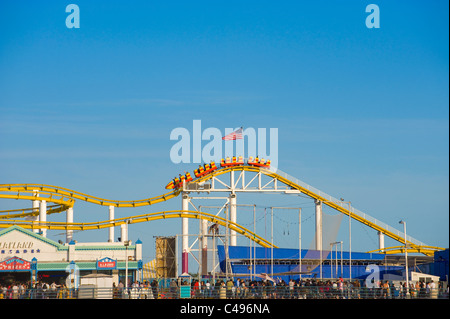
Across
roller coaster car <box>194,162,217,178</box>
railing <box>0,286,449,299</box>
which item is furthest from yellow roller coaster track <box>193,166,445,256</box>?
railing <box>0,286,449,299</box>

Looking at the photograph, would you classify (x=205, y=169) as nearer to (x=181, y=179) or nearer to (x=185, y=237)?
(x=181, y=179)

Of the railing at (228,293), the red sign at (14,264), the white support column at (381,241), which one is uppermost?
the white support column at (381,241)

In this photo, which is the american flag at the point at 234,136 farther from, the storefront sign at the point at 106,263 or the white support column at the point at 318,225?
the storefront sign at the point at 106,263

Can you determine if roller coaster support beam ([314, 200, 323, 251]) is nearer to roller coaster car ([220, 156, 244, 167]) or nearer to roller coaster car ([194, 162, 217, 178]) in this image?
roller coaster car ([220, 156, 244, 167])

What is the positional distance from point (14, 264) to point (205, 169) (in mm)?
22481

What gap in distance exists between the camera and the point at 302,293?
110ft

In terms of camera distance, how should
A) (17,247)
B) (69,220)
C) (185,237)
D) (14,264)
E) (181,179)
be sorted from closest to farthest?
(14,264) < (17,247) < (69,220) < (185,237) < (181,179)

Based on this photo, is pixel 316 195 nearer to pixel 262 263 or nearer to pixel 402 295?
pixel 262 263

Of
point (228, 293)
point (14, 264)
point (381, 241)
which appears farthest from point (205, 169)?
point (228, 293)

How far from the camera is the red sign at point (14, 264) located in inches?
1973

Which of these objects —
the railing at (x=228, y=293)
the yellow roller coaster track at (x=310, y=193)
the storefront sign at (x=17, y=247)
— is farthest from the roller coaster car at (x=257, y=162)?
the railing at (x=228, y=293)

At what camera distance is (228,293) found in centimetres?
3350

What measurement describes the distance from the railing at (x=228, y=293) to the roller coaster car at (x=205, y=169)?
108 ft
